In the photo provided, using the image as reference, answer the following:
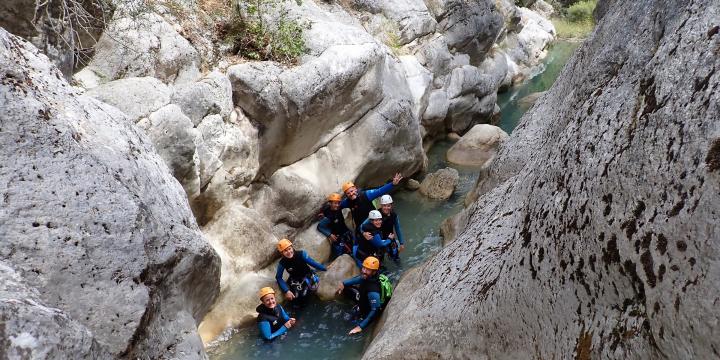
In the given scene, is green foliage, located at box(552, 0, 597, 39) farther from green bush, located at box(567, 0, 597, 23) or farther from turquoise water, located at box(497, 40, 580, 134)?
turquoise water, located at box(497, 40, 580, 134)

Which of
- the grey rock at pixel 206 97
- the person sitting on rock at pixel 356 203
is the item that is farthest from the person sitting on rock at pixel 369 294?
the grey rock at pixel 206 97

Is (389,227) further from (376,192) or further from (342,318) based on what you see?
(342,318)

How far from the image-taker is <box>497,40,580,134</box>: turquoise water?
21.6m

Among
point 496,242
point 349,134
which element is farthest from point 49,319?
point 349,134

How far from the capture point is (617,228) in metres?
3.49

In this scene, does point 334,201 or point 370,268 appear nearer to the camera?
point 370,268

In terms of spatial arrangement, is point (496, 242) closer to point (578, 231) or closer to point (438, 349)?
point (438, 349)

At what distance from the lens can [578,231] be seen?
12.6ft

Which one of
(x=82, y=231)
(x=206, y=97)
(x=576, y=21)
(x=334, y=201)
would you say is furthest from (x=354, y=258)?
(x=576, y=21)

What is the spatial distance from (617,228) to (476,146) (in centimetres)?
1316

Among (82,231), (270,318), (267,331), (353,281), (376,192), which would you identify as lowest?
(267,331)

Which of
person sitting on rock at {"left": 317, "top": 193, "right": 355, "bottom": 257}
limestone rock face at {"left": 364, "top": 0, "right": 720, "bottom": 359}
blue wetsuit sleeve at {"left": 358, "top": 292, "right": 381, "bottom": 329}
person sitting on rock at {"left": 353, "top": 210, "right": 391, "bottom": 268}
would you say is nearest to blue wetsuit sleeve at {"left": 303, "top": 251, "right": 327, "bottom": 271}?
person sitting on rock at {"left": 353, "top": 210, "right": 391, "bottom": 268}

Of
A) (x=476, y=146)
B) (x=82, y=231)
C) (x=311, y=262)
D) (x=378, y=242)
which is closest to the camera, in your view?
(x=82, y=231)

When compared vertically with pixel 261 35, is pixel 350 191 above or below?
below
